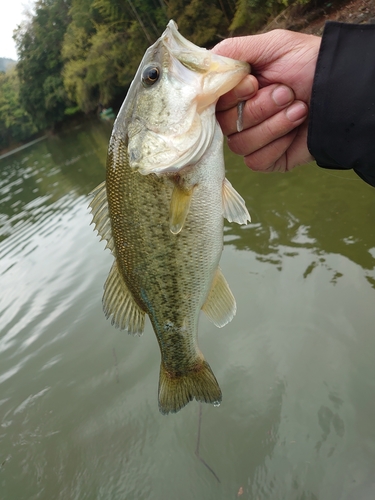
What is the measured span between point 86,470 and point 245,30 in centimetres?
2251

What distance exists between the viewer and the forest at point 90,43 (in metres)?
21.8

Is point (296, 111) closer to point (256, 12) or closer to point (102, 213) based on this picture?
point (102, 213)

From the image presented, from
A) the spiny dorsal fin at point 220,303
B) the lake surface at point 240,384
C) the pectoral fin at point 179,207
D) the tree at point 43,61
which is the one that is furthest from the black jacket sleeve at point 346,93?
the tree at point 43,61

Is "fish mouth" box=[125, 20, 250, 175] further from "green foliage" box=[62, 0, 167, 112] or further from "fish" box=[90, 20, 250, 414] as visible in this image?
"green foliage" box=[62, 0, 167, 112]

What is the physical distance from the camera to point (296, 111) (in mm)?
1688

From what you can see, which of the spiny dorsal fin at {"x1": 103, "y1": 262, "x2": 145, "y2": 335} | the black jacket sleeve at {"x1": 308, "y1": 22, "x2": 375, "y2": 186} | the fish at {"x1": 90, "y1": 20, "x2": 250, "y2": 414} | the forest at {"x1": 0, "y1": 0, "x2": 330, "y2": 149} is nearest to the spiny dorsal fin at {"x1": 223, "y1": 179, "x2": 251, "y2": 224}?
the fish at {"x1": 90, "y1": 20, "x2": 250, "y2": 414}

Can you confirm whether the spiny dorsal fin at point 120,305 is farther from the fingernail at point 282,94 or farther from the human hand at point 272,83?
the fingernail at point 282,94

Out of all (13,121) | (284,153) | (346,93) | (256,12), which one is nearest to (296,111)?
(346,93)

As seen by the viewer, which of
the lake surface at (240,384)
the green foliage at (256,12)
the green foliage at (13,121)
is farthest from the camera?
the green foliage at (13,121)

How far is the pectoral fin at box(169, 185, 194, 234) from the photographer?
1560mm

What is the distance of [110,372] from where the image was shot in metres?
3.75

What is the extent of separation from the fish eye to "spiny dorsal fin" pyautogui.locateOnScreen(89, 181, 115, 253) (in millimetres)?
502

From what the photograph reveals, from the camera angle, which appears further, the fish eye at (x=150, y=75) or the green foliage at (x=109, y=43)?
the green foliage at (x=109, y=43)

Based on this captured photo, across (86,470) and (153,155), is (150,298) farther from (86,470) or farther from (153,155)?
(86,470)
